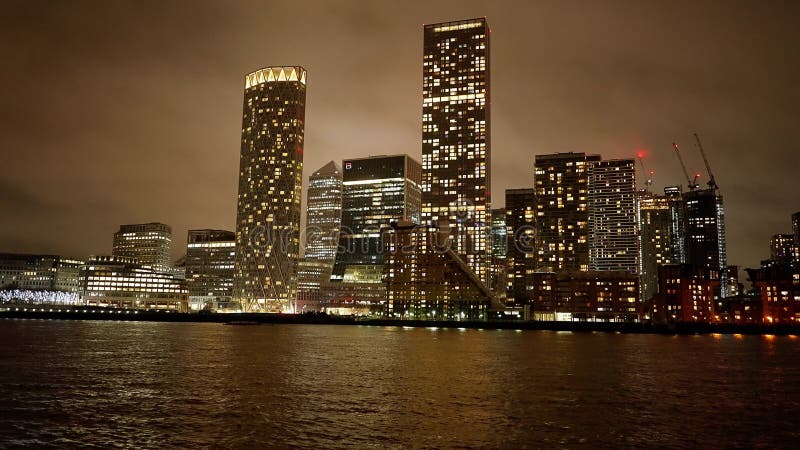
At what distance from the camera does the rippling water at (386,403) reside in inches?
1175

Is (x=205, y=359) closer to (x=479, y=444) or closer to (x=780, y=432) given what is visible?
(x=479, y=444)

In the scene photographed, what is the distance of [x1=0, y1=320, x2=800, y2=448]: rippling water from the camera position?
2984 centimetres

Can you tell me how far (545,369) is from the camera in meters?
61.5

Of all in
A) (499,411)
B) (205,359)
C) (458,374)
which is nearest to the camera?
(499,411)

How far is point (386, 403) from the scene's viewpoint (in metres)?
39.0

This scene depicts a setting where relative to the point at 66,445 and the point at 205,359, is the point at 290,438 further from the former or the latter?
the point at 205,359

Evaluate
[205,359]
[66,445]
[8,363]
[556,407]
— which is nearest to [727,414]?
[556,407]

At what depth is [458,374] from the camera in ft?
181

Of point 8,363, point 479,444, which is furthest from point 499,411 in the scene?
point 8,363

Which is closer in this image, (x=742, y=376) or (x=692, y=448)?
(x=692, y=448)

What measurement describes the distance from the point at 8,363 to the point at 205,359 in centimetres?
1745

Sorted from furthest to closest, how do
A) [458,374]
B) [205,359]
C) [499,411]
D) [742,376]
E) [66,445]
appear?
[205,359], [742,376], [458,374], [499,411], [66,445]

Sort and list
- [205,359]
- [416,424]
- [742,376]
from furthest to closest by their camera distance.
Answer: [205,359] → [742,376] → [416,424]

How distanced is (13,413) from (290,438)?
52.5 ft
